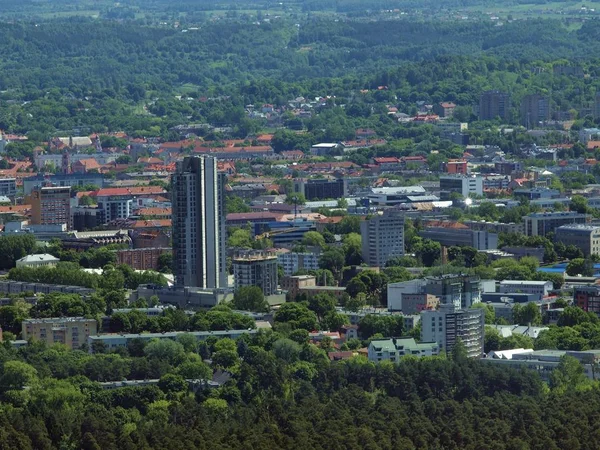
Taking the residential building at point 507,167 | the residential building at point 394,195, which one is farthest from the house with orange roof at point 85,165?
the residential building at point 394,195

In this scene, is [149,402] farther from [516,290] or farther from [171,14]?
[171,14]

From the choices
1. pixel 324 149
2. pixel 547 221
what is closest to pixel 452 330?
pixel 547 221

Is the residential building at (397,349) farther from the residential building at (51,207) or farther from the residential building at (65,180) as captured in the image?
the residential building at (65,180)

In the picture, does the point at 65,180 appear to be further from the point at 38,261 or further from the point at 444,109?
the point at 444,109

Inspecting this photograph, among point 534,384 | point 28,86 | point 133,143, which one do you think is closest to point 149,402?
point 534,384

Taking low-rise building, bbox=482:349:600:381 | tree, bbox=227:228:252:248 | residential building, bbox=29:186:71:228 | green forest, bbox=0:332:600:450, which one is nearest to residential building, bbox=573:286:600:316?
low-rise building, bbox=482:349:600:381

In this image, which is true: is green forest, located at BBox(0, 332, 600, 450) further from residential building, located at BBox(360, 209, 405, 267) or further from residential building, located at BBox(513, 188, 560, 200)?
residential building, located at BBox(513, 188, 560, 200)

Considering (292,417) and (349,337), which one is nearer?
(292,417)
